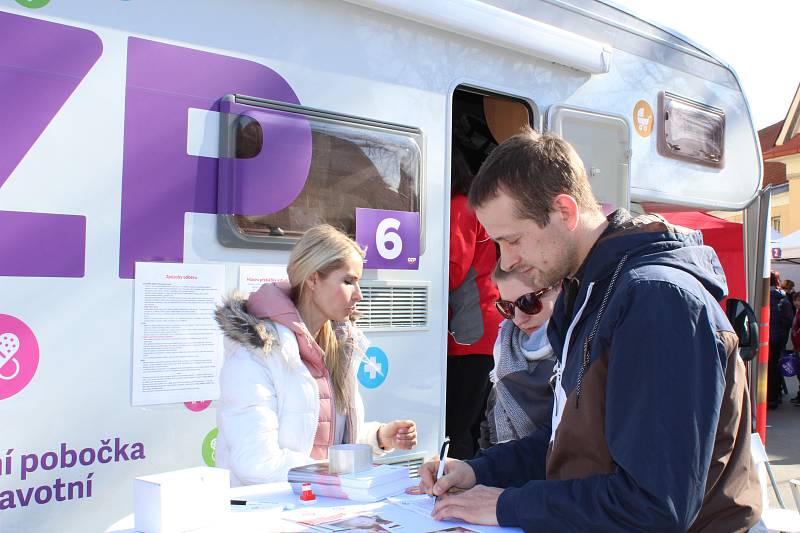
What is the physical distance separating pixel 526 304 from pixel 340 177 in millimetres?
887

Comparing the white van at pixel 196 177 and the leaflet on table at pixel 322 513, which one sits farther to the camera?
the white van at pixel 196 177

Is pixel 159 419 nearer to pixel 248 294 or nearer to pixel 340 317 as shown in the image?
pixel 248 294

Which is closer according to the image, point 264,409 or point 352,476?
point 352,476

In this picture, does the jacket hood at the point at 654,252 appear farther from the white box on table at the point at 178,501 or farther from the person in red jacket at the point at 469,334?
the person in red jacket at the point at 469,334

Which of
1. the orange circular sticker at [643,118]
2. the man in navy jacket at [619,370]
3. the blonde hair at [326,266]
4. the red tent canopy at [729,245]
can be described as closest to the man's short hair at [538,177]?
the man in navy jacket at [619,370]

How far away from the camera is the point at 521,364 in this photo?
279 cm

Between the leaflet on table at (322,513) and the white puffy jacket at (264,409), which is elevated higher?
the white puffy jacket at (264,409)

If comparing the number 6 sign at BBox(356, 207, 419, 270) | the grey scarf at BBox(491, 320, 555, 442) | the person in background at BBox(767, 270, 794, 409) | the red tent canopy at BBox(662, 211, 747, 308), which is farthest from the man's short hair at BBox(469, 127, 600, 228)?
the person in background at BBox(767, 270, 794, 409)

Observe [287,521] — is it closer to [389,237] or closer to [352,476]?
[352,476]

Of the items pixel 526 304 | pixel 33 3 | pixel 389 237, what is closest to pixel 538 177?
pixel 526 304

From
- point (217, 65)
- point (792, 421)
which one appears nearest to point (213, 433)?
point (217, 65)

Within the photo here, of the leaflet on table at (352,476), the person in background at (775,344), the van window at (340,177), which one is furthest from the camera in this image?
the person in background at (775,344)

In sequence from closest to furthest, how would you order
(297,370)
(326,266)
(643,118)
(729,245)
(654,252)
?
(654,252) < (297,370) < (326,266) < (643,118) < (729,245)

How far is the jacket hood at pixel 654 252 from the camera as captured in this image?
163 centimetres
